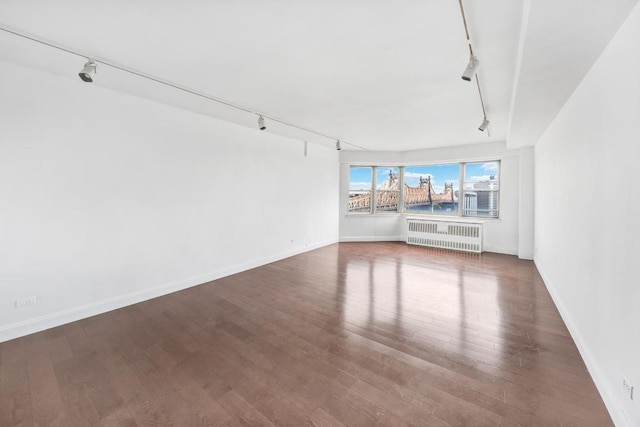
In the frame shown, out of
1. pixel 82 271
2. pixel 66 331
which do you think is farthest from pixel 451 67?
pixel 66 331

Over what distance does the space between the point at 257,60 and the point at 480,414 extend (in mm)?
3247

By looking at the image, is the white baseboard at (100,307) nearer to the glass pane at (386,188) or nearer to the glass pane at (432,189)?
the glass pane at (386,188)

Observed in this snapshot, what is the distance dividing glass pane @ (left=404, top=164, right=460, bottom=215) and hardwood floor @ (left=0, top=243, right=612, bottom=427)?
12.3ft

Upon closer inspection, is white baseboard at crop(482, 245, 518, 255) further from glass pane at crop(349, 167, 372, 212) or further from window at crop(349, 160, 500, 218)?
glass pane at crop(349, 167, 372, 212)

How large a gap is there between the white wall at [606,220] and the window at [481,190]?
375 cm

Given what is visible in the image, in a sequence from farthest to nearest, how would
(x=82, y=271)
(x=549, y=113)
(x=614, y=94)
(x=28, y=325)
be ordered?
(x=549, y=113)
(x=82, y=271)
(x=28, y=325)
(x=614, y=94)

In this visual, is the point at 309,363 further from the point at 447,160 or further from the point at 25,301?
the point at 447,160

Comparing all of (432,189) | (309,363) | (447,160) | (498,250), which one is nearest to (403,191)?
(432,189)

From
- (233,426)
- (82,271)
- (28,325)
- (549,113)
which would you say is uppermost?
(549,113)

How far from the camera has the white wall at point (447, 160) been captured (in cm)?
612

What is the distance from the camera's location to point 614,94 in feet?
5.79

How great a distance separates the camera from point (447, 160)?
6.96 metres

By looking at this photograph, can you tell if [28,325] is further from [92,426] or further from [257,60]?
[257,60]

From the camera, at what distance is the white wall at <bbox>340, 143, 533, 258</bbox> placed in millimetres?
6117
